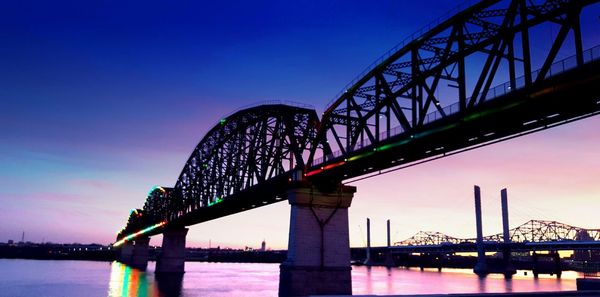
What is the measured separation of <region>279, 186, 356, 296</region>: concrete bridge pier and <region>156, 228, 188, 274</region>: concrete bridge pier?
84.0 metres

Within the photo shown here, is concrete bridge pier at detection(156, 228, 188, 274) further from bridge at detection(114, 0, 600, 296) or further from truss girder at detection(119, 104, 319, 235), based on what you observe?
bridge at detection(114, 0, 600, 296)

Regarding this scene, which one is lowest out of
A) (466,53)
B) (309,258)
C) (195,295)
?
(195,295)

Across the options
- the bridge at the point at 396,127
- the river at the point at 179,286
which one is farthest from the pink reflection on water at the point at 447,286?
the bridge at the point at 396,127

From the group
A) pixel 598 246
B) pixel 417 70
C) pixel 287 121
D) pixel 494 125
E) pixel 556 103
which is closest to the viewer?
pixel 556 103

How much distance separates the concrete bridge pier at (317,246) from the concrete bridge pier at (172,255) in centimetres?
8397

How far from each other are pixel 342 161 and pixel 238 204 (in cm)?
4155

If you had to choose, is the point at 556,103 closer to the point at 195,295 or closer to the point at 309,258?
the point at 309,258

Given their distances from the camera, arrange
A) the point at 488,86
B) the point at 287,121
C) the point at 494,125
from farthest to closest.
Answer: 1. the point at 287,121
2. the point at 494,125
3. the point at 488,86

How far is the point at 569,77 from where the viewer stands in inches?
1184

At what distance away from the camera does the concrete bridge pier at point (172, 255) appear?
133m

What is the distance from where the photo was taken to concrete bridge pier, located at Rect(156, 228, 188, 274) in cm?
13275

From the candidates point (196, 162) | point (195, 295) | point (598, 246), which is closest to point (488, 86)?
point (195, 295)

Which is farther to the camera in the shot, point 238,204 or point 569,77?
point 238,204

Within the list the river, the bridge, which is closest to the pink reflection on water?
the river
